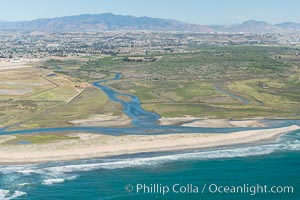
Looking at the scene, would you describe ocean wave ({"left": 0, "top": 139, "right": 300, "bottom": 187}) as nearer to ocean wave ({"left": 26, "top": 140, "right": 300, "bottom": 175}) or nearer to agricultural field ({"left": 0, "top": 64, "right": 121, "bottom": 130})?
ocean wave ({"left": 26, "top": 140, "right": 300, "bottom": 175})

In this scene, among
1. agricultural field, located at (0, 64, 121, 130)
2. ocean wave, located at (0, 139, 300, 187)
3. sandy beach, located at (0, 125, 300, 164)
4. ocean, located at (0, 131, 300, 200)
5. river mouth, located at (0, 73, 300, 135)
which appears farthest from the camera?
agricultural field, located at (0, 64, 121, 130)

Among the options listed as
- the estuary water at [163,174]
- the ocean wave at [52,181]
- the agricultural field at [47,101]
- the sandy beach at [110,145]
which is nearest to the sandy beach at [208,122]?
the sandy beach at [110,145]

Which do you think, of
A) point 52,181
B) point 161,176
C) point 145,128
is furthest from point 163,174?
point 145,128

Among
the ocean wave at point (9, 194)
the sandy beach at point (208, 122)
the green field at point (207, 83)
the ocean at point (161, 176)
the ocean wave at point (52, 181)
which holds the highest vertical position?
the green field at point (207, 83)

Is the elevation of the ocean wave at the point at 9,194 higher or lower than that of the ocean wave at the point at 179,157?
lower

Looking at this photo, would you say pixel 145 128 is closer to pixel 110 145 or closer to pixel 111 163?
pixel 110 145

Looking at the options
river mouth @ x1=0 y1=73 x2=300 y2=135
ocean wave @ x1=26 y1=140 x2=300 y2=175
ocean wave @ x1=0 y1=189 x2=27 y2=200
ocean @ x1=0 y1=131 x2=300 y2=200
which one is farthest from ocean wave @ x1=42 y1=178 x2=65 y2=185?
river mouth @ x1=0 y1=73 x2=300 y2=135

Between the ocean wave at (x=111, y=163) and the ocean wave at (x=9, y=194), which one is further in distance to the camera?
the ocean wave at (x=111, y=163)

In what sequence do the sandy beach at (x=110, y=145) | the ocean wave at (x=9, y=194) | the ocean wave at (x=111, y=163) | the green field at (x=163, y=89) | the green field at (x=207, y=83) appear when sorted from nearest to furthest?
the ocean wave at (x=9, y=194) → the ocean wave at (x=111, y=163) → the sandy beach at (x=110, y=145) → the green field at (x=163, y=89) → the green field at (x=207, y=83)

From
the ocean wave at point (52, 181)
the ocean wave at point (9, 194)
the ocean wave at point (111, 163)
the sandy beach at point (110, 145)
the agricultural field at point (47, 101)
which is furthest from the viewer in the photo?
the agricultural field at point (47, 101)

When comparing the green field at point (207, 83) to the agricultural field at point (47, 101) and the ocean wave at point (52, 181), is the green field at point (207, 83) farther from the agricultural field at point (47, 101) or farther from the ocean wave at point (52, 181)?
the ocean wave at point (52, 181)
